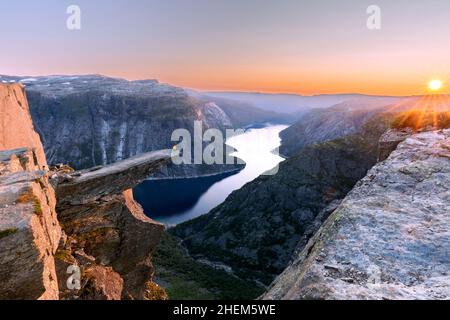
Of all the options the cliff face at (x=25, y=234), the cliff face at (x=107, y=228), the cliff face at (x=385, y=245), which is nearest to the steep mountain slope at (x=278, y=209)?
the cliff face at (x=107, y=228)

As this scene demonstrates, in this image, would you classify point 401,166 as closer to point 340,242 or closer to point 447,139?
point 447,139

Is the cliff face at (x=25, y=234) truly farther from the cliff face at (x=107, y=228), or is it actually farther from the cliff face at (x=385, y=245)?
the cliff face at (x=385, y=245)

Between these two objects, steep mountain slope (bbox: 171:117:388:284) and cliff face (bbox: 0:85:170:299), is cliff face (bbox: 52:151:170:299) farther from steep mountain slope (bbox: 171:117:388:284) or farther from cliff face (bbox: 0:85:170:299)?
steep mountain slope (bbox: 171:117:388:284)

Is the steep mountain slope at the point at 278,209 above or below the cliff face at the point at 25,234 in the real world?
below

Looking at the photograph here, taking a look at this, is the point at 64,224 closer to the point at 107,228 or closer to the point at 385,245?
the point at 107,228

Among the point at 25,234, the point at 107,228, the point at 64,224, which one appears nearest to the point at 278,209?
the point at 107,228
